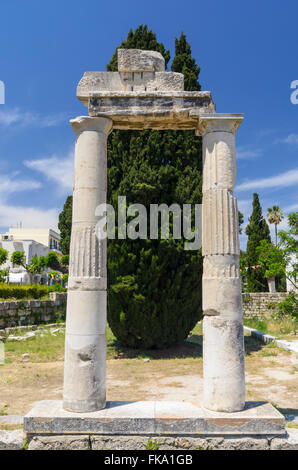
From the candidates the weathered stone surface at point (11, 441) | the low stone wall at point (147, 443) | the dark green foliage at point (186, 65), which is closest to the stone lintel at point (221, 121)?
the low stone wall at point (147, 443)

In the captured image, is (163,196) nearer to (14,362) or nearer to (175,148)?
(175,148)

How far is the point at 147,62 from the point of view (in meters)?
5.97

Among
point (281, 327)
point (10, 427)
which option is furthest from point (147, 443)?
point (281, 327)

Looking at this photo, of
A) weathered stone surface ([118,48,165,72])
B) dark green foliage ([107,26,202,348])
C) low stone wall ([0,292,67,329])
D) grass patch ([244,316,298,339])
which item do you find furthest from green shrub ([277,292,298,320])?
low stone wall ([0,292,67,329])

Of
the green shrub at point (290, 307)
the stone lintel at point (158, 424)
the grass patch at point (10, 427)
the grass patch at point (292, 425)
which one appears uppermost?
the green shrub at point (290, 307)

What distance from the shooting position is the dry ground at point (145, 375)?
24.2 feet

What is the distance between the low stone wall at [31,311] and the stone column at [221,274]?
39.3 ft

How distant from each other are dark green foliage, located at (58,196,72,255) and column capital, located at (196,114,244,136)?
26448 millimetres

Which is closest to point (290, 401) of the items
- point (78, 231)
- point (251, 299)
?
point (78, 231)

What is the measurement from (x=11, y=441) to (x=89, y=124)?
451 cm

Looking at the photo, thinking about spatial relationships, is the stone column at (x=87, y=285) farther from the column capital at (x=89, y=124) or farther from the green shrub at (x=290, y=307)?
the green shrub at (x=290, y=307)

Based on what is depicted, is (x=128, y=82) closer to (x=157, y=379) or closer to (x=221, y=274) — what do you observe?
(x=221, y=274)

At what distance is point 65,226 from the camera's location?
3281 cm

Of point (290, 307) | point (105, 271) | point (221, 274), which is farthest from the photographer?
point (290, 307)
